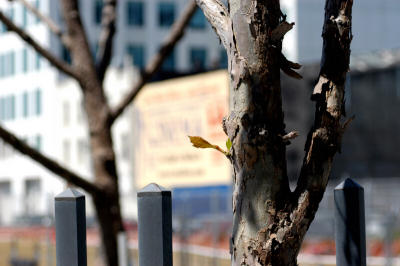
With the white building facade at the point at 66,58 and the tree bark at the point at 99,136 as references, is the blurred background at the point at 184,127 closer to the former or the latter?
the white building facade at the point at 66,58

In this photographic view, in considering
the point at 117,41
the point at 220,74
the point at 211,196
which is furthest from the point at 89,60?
the point at 117,41

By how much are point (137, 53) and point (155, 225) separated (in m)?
69.9

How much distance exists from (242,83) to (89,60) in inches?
172

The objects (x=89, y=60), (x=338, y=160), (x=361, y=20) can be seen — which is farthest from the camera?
(x=361, y=20)

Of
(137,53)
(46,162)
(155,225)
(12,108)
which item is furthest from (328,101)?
(12,108)

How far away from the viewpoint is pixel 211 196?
4041 centimetres

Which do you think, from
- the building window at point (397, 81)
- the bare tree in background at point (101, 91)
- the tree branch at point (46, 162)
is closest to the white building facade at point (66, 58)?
the building window at point (397, 81)

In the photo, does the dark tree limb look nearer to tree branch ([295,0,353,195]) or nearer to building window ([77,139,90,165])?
tree branch ([295,0,353,195])

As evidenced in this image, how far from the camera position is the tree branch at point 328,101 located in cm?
290

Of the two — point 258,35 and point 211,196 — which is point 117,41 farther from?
point 258,35

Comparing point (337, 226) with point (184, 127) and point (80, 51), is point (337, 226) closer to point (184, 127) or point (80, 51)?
point (80, 51)

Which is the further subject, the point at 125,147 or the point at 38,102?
the point at 38,102

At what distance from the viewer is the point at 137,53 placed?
237 feet

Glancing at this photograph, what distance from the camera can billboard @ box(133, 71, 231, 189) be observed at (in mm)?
45219
